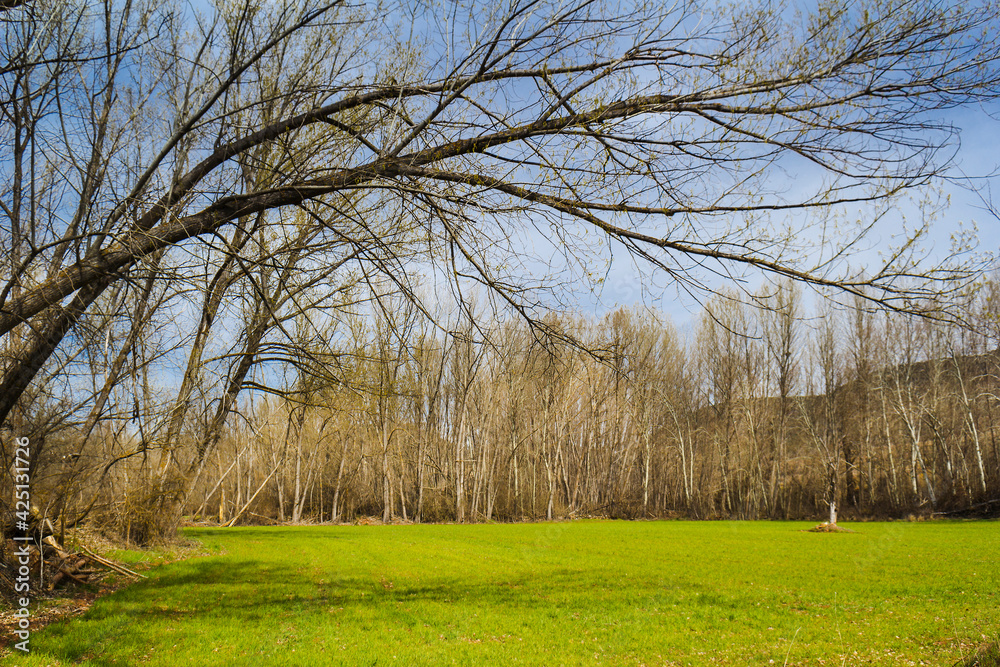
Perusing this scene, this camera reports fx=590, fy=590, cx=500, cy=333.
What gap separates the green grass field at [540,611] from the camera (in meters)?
5.53

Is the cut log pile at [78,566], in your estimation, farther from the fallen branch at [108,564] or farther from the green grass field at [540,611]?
the green grass field at [540,611]

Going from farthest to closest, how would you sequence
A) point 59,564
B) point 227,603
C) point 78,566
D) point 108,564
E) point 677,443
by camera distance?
point 677,443 → point 108,564 → point 78,566 → point 59,564 → point 227,603

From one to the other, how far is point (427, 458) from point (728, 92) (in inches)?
1251

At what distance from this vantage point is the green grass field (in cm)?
553

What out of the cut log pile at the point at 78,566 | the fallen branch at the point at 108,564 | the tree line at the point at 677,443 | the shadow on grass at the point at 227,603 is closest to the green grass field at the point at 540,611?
the shadow on grass at the point at 227,603

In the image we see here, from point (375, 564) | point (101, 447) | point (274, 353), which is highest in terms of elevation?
point (274, 353)

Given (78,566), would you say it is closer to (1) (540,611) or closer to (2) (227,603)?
(2) (227,603)

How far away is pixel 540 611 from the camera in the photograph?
24.9ft

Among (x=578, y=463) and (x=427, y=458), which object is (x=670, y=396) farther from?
(x=427, y=458)

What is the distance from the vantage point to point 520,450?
35.5 m

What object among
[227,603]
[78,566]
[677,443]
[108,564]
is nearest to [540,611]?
[227,603]

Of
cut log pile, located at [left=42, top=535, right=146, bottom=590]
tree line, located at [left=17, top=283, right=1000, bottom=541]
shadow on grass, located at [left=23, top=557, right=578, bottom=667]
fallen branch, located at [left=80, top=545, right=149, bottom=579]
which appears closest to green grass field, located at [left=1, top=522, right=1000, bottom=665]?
shadow on grass, located at [left=23, top=557, right=578, bottom=667]

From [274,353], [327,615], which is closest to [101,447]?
[274,353]

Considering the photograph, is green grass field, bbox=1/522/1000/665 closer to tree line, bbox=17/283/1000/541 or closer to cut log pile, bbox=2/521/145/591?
cut log pile, bbox=2/521/145/591
